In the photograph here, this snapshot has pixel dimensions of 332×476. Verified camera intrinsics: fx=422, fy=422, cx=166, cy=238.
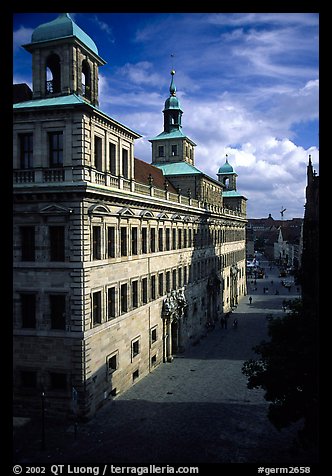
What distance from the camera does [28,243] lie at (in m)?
25.0

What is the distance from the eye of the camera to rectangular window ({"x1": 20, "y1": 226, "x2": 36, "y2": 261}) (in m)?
24.9

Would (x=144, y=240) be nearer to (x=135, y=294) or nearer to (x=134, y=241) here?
(x=134, y=241)

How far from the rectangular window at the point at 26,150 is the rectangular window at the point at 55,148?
4.37 ft

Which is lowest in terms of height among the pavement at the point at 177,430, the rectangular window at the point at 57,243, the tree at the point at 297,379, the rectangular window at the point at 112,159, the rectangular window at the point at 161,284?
the pavement at the point at 177,430

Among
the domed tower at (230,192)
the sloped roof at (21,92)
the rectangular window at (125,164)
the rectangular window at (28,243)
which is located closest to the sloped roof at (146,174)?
the rectangular window at (125,164)

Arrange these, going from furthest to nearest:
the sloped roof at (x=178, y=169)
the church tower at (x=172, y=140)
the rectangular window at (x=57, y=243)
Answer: the church tower at (x=172, y=140), the sloped roof at (x=178, y=169), the rectangular window at (x=57, y=243)

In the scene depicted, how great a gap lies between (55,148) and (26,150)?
1.94m

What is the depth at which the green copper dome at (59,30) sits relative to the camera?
25.5 metres

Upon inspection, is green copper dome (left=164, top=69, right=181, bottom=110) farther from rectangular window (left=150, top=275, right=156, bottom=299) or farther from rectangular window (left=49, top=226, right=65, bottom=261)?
rectangular window (left=49, top=226, right=65, bottom=261)

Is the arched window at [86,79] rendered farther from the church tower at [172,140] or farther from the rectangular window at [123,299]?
the church tower at [172,140]

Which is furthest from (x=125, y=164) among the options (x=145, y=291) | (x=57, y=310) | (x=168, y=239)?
(x=57, y=310)

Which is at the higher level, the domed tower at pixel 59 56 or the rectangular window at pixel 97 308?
the domed tower at pixel 59 56
